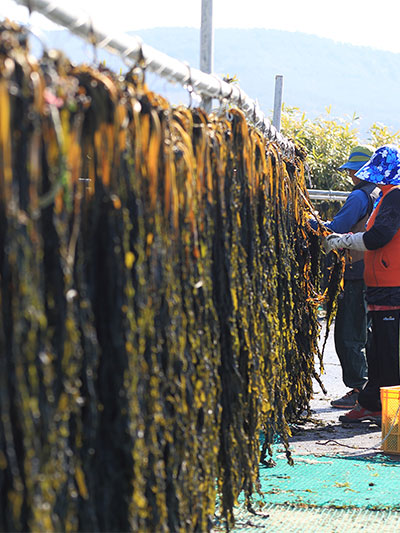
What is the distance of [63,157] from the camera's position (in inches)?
70.2

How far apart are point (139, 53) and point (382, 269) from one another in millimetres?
4021

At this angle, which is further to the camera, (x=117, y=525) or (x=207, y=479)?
(x=207, y=479)

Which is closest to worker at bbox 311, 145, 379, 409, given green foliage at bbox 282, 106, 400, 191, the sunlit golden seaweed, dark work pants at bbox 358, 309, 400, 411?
dark work pants at bbox 358, 309, 400, 411

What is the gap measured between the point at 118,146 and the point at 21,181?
1.08 feet

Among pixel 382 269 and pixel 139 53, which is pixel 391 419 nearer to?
pixel 382 269

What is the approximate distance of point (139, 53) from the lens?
2.44 meters

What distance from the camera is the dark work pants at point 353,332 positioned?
666 centimetres

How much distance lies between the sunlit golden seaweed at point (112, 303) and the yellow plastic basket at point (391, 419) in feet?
8.54

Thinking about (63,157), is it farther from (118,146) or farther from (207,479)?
(207,479)

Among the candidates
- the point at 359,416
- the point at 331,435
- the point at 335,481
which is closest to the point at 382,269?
the point at 359,416

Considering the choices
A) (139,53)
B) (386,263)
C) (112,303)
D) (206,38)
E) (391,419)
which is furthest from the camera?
(386,263)

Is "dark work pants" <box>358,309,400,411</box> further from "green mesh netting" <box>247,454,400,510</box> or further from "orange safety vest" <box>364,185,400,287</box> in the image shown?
"green mesh netting" <box>247,454,400,510</box>

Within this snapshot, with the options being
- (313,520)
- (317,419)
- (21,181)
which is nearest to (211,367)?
(21,181)

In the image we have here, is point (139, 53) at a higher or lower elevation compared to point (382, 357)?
higher
